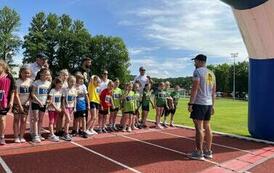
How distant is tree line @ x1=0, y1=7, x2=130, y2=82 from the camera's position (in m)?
72.9

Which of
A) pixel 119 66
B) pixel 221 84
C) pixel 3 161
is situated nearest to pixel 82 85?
pixel 3 161

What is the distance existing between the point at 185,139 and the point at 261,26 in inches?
134

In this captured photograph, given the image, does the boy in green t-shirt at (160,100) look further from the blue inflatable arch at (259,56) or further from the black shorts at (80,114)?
the black shorts at (80,114)

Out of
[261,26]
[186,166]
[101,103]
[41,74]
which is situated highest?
[261,26]

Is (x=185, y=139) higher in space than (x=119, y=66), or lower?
lower

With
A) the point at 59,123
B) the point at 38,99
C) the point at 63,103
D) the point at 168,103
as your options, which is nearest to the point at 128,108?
the point at 168,103

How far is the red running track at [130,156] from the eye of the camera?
717cm

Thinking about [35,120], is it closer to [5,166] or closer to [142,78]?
[5,166]

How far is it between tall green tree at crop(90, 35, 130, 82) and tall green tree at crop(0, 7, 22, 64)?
579 inches

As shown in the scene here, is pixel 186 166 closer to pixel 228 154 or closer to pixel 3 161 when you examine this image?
pixel 228 154

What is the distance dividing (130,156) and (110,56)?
242 feet

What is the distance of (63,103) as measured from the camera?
10109 mm

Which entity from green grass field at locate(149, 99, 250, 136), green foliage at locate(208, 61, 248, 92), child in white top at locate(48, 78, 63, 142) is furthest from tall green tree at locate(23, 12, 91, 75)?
child in white top at locate(48, 78, 63, 142)

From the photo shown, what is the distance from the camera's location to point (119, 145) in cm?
945
